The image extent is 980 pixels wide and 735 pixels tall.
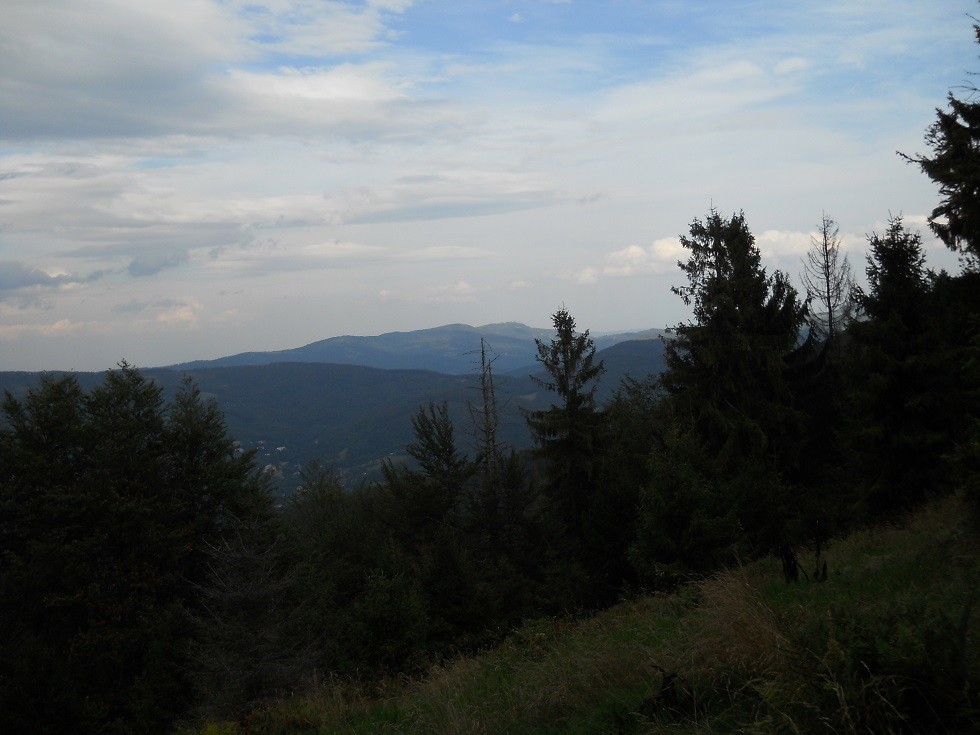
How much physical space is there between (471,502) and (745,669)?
87.2ft

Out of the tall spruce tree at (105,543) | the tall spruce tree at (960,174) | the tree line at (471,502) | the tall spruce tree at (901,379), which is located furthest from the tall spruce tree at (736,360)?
the tall spruce tree at (105,543)

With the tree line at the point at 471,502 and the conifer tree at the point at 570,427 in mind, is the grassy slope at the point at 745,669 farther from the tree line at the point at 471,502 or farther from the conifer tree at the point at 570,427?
the conifer tree at the point at 570,427

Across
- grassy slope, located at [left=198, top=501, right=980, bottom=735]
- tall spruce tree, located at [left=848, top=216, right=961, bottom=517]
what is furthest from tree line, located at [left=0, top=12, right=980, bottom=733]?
grassy slope, located at [left=198, top=501, right=980, bottom=735]

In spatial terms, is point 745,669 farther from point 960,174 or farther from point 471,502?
point 471,502

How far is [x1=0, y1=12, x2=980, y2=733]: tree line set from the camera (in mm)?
17906

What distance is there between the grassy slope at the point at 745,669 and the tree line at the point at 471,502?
283cm

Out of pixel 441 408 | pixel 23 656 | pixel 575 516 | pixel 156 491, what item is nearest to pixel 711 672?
pixel 23 656

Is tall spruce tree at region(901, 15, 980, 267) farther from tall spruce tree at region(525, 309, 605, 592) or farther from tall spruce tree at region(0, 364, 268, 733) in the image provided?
tall spruce tree at region(0, 364, 268, 733)

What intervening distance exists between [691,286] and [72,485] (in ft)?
78.1

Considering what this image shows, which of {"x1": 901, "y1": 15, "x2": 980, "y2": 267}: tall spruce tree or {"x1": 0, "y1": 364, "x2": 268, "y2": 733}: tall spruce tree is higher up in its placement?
{"x1": 901, "y1": 15, "x2": 980, "y2": 267}: tall spruce tree

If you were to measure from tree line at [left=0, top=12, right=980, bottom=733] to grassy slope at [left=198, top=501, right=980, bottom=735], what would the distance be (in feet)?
9.30

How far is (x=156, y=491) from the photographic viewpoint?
2555 centimetres

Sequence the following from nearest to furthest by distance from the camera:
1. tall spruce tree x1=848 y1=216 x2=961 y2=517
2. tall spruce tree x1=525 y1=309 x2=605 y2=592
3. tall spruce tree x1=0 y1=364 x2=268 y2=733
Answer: tall spruce tree x1=848 y1=216 x2=961 y2=517
tall spruce tree x1=0 y1=364 x2=268 y2=733
tall spruce tree x1=525 y1=309 x2=605 y2=592

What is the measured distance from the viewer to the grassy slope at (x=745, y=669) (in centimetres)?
371
